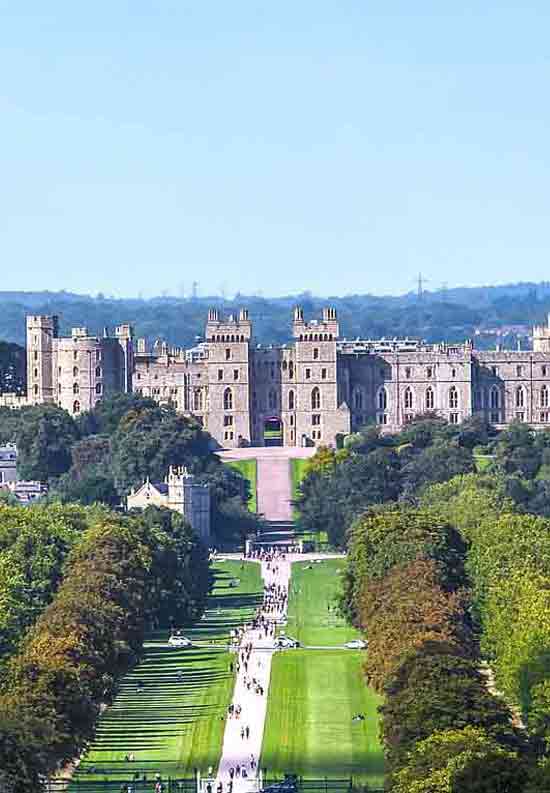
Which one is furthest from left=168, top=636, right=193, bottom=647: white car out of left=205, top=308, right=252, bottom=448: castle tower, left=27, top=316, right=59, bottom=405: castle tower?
left=27, top=316, right=59, bottom=405: castle tower

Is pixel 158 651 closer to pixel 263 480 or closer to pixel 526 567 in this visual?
pixel 526 567

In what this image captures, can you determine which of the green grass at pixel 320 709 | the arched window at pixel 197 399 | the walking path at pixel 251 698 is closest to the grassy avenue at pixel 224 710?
the green grass at pixel 320 709

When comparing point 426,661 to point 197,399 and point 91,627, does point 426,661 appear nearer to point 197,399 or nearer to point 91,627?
point 91,627

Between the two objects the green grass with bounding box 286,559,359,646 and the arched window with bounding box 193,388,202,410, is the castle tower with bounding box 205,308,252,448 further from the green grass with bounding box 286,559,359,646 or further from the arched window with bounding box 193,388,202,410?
the green grass with bounding box 286,559,359,646

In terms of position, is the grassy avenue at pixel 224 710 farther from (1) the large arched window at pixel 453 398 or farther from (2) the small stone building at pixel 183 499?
(1) the large arched window at pixel 453 398

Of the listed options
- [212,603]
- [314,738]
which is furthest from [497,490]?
[314,738]
